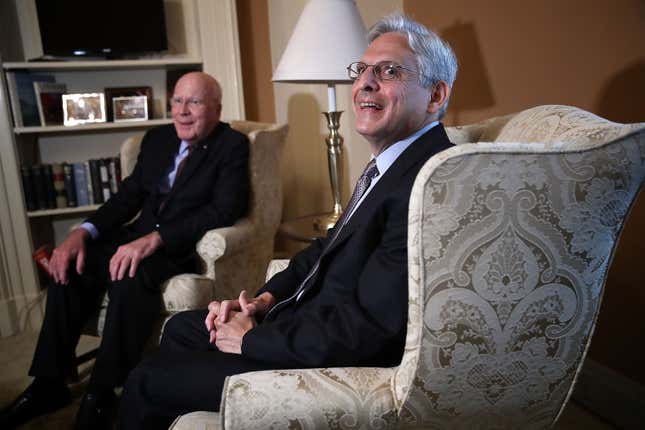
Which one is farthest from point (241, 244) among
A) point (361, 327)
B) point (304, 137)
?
point (304, 137)

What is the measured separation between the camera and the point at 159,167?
2.13 metres

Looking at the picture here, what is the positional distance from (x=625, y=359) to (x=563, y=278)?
942mm

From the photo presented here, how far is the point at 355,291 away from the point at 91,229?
1392 mm

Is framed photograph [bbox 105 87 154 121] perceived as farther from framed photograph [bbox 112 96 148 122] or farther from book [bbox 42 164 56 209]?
book [bbox 42 164 56 209]

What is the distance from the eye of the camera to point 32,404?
1.75 m

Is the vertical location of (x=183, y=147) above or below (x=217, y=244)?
above

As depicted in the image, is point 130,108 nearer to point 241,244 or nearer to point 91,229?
point 91,229

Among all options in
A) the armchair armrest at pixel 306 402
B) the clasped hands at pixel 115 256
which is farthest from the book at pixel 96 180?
the armchair armrest at pixel 306 402

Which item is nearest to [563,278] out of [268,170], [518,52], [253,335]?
[253,335]

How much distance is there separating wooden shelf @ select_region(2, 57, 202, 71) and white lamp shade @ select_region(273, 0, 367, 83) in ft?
4.03

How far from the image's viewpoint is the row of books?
8.70 ft

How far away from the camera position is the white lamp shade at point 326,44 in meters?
1.76

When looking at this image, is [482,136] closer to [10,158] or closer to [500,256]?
[500,256]

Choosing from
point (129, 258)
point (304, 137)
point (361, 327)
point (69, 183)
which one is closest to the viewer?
point (361, 327)
